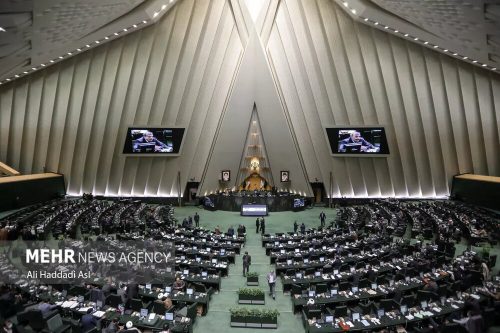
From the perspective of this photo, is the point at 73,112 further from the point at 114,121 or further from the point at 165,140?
the point at 165,140

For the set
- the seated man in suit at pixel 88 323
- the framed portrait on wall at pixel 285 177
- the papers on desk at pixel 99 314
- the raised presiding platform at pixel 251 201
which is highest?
the framed portrait on wall at pixel 285 177

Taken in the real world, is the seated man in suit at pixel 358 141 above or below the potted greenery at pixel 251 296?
above

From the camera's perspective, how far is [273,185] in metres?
39.1

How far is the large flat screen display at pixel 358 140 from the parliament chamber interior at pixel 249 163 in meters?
0.13

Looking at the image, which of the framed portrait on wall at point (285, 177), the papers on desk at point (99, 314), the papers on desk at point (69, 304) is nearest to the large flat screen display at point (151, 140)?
the framed portrait on wall at point (285, 177)

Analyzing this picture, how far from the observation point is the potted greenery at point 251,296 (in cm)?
1308

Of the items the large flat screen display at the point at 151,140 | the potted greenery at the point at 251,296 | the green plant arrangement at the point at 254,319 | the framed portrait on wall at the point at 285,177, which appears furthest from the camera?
the framed portrait on wall at the point at 285,177

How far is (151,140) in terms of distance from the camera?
107 ft

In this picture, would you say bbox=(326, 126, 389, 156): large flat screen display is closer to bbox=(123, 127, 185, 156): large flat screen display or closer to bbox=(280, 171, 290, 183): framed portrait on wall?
bbox=(280, 171, 290, 183): framed portrait on wall

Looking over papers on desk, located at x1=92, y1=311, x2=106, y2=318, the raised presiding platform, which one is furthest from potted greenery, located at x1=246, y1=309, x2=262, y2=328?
the raised presiding platform

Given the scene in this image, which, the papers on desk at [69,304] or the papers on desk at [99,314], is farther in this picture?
the papers on desk at [69,304]

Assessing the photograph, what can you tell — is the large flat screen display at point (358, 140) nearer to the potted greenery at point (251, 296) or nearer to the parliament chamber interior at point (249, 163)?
the parliament chamber interior at point (249, 163)

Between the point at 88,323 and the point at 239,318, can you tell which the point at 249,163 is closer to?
the point at 239,318

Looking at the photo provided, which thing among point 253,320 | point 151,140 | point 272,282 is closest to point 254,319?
point 253,320
